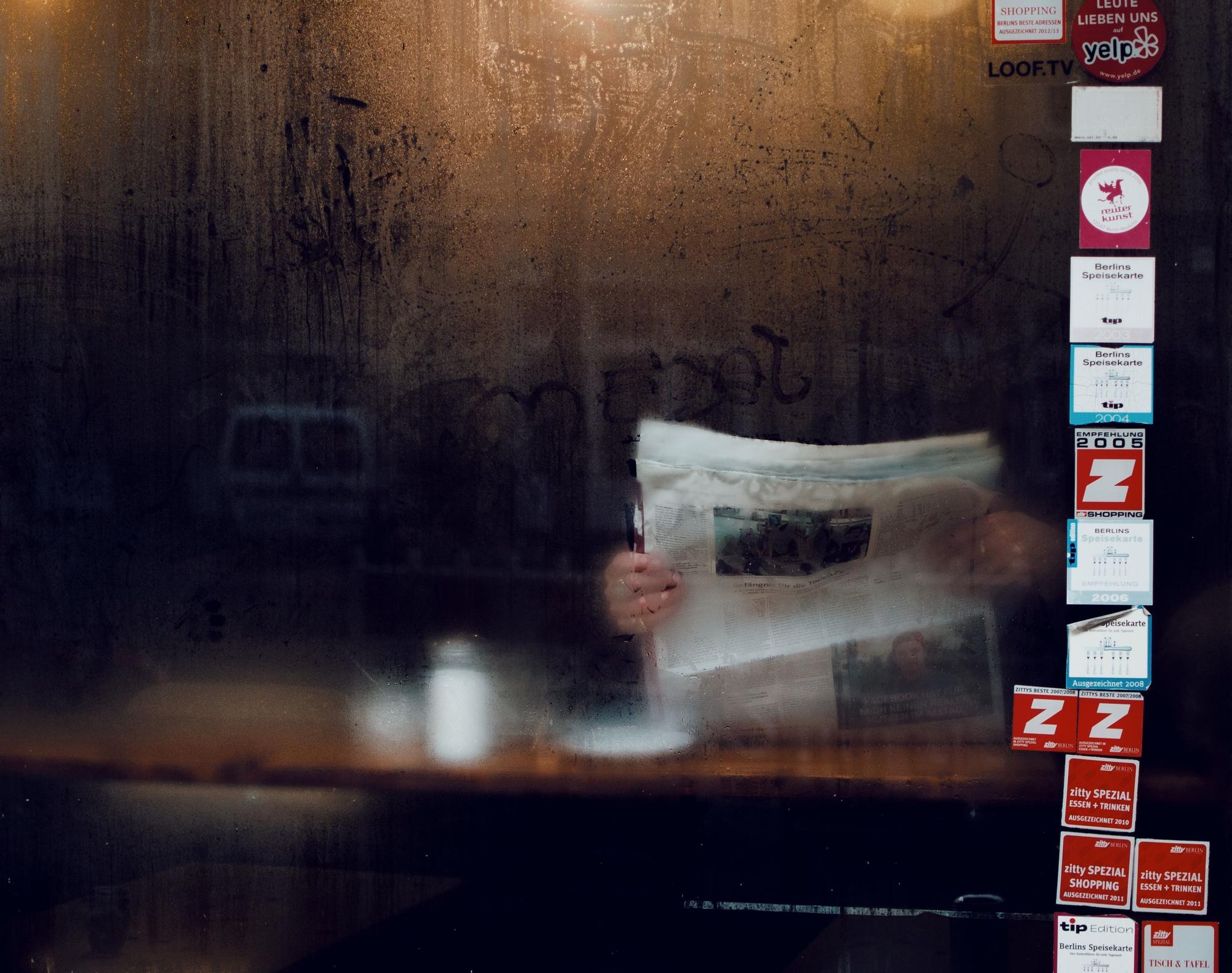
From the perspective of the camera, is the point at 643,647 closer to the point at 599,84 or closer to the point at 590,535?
the point at 590,535

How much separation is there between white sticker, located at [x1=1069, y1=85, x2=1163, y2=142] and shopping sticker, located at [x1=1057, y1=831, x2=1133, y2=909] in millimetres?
2126

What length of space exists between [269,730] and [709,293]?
1957 mm

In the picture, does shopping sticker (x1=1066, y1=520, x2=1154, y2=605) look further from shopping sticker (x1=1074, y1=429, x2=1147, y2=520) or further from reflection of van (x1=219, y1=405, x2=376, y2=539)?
reflection of van (x1=219, y1=405, x2=376, y2=539)

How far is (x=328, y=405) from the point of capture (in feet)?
8.20

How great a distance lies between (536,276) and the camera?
2455mm

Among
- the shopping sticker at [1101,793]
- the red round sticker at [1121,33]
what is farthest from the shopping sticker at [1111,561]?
the red round sticker at [1121,33]

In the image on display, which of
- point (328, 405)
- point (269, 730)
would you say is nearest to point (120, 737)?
point (269, 730)

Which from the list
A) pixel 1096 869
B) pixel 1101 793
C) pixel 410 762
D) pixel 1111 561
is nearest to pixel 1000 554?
pixel 1111 561

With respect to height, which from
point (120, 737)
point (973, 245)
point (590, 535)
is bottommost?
point (120, 737)

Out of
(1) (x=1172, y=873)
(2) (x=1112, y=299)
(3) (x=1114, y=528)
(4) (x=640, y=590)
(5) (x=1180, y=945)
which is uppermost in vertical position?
(2) (x=1112, y=299)

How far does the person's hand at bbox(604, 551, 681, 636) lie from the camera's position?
2492mm

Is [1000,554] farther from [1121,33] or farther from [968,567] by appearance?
[1121,33]

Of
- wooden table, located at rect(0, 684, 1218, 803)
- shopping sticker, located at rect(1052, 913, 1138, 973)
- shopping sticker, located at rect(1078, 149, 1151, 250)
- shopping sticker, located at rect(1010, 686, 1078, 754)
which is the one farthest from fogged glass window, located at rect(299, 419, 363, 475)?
shopping sticker, located at rect(1052, 913, 1138, 973)

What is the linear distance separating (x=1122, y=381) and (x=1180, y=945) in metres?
1.78
